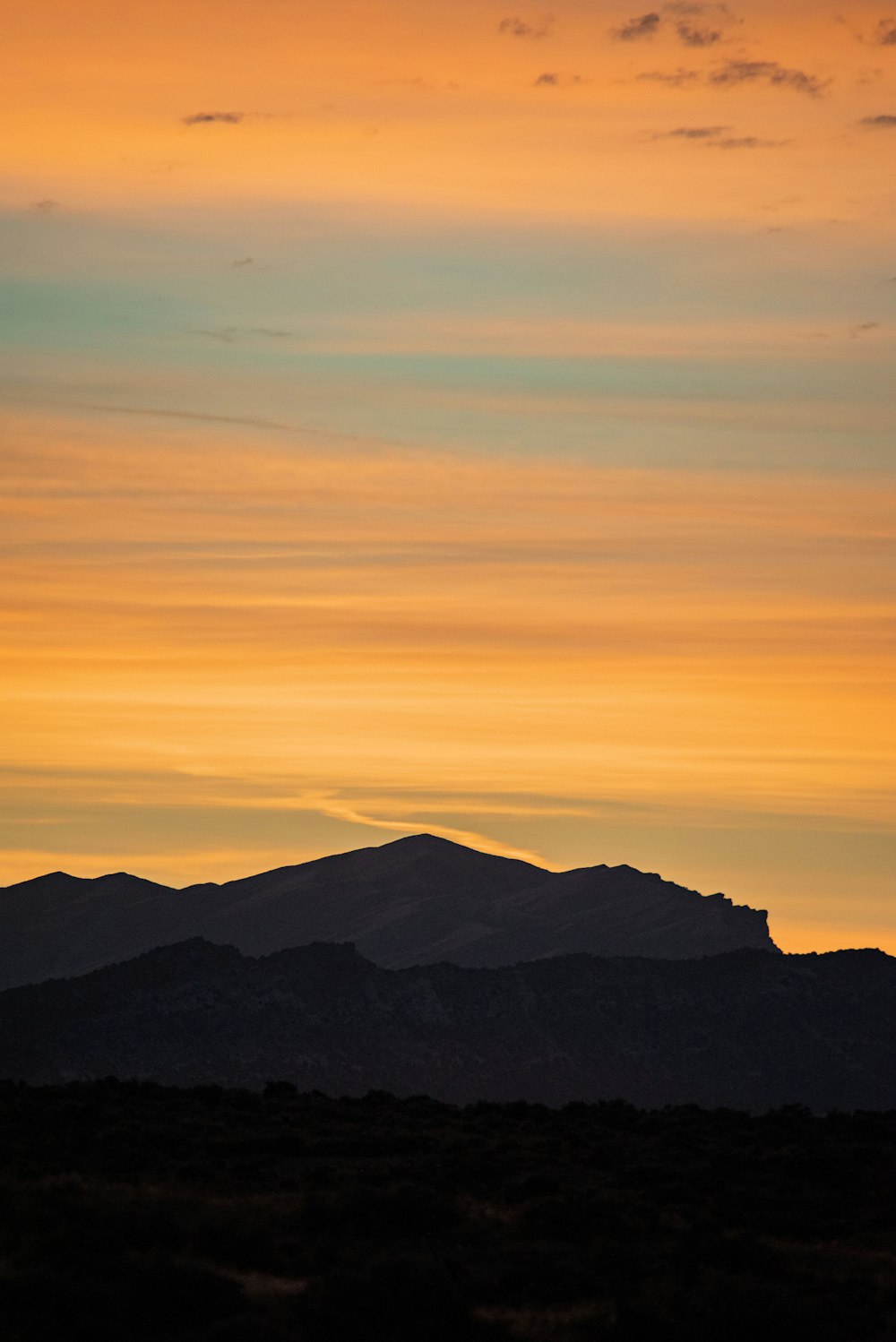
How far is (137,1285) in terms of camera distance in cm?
2798

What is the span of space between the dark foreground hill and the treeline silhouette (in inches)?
4337

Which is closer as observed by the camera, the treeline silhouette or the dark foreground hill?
the treeline silhouette

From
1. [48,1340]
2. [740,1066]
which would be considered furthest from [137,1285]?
[740,1066]

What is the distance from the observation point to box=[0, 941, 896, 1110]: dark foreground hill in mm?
163500

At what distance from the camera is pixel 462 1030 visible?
18162 cm

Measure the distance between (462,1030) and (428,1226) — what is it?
487 ft

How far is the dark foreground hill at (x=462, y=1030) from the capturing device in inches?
6437

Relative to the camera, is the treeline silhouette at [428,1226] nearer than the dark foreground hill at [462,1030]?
Yes

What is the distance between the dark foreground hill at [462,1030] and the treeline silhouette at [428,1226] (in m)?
110

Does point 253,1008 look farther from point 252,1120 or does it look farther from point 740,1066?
point 252,1120

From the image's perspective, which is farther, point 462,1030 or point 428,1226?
point 462,1030

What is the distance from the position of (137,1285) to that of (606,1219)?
12.1m

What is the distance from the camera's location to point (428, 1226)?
3562 centimetres

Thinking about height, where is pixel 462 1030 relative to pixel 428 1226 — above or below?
above
